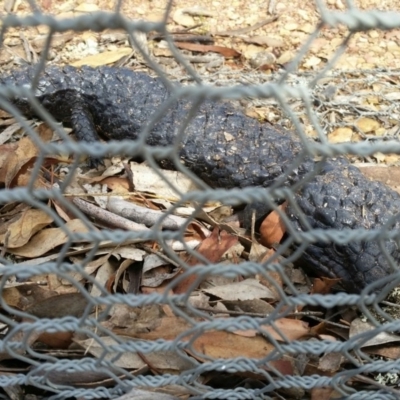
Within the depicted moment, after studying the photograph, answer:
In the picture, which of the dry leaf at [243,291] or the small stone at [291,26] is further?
the small stone at [291,26]

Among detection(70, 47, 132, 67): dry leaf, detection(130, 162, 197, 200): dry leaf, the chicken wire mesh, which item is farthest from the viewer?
detection(70, 47, 132, 67): dry leaf

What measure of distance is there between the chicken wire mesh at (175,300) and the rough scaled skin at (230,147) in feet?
0.12

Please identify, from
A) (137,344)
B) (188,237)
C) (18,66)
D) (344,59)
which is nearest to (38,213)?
(188,237)

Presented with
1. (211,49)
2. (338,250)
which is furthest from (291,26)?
(338,250)

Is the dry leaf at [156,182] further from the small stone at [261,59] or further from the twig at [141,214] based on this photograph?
the small stone at [261,59]

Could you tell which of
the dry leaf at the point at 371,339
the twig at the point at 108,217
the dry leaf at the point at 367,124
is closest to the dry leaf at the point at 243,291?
the dry leaf at the point at 371,339

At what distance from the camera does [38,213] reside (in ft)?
6.66

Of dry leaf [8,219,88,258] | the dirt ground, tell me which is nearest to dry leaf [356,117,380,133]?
the dirt ground

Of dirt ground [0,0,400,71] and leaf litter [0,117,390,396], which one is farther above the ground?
dirt ground [0,0,400,71]

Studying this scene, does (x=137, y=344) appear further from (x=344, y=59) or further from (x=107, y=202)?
(x=344, y=59)

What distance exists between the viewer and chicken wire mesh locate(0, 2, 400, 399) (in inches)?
42.6

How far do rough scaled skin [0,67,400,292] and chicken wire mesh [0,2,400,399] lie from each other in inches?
1.5

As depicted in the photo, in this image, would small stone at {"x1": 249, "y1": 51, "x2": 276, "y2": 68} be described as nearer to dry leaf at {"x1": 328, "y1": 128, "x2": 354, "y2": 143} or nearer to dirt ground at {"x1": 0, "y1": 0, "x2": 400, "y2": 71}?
dirt ground at {"x1": 0, "y1": 0, "x2": 400, "y2": 71}

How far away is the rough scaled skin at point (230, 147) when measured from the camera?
80.0 inches
